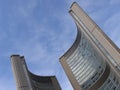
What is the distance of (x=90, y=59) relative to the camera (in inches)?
2167

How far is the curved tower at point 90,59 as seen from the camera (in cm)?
4444

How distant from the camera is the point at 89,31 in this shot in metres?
48.3

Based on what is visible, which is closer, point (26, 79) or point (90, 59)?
point (26, 79)

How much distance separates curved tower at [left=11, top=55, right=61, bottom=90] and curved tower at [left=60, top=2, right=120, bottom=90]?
3.49 metres

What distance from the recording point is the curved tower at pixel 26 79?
134 feet

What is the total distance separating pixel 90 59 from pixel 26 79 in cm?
1651

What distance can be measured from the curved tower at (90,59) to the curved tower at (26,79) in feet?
11.4

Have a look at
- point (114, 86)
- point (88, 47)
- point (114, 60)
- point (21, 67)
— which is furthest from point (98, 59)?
point (21, 67)

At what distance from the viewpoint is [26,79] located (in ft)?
137

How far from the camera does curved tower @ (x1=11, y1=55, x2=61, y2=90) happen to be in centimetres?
4097

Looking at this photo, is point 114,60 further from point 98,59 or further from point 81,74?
point 81,74

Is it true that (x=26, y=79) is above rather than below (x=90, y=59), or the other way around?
below

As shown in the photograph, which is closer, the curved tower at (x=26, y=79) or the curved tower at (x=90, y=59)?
the curved tower at (x=26, y=79)

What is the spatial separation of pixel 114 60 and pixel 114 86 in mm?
5990
